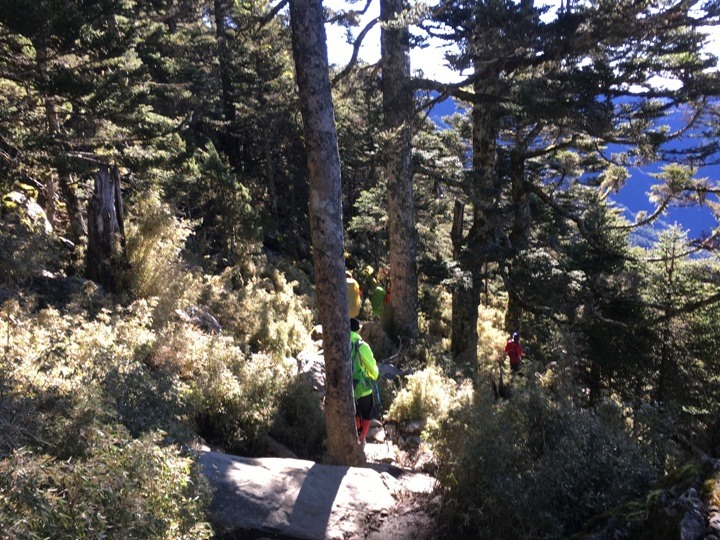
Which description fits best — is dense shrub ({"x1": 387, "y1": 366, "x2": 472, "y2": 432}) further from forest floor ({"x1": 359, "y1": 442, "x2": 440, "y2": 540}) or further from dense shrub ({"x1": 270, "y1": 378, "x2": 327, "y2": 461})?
forest floor ({"x1": 359, "y1": 442, "x2": 440, "y2": 540})

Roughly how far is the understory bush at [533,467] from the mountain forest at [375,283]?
2 centimetres

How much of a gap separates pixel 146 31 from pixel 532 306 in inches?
458

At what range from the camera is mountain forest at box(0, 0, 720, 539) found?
11.5 feet

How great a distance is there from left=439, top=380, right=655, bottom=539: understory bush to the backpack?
1.97 meters

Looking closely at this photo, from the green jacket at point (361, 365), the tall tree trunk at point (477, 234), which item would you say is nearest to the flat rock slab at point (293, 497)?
the green jacket at point (361, 365)

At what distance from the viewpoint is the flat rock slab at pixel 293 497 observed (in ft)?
15.1

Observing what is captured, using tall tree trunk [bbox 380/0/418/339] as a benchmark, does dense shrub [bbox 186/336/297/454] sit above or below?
below

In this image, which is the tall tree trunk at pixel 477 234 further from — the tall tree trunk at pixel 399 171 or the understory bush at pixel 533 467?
the understory bush at pixel 533 467

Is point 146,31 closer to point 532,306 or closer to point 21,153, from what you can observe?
point 21,153

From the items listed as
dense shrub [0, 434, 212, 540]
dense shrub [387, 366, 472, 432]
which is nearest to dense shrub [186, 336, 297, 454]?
dense shrub [387, 366, 472, 432]

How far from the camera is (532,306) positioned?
13.5 meters

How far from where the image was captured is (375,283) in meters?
19.9

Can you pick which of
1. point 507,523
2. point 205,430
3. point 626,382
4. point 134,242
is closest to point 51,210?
point 134,242

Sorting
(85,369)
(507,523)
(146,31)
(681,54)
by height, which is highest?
(146,31)
